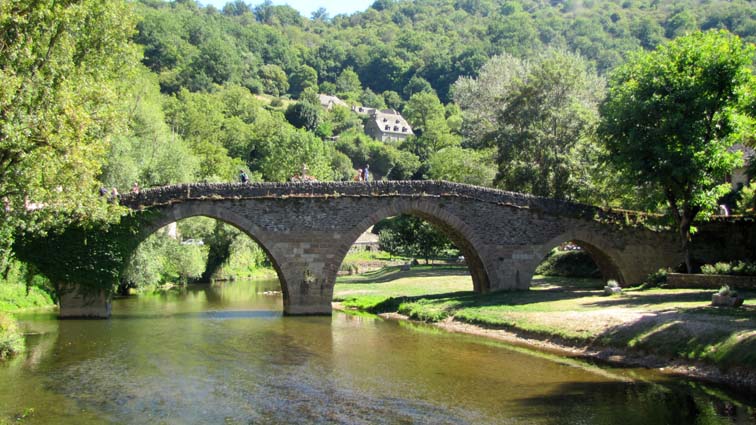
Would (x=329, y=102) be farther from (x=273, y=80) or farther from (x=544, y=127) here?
(x=544, y=127)

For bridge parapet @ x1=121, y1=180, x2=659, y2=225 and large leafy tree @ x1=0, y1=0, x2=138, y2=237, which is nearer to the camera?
large leafy tree @ x1=0, y1=0, x2=138, y2=237

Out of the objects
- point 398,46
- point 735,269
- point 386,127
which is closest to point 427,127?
point 386,127

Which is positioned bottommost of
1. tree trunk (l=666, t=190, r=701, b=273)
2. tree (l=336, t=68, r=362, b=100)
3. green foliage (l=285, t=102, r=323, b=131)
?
tree trunk (l=666, t=190, r=701, b=273)

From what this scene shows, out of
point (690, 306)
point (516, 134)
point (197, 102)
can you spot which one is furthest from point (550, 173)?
point (197, 102)

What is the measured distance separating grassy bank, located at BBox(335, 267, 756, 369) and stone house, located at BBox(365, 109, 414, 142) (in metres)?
106

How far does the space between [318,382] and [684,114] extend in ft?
61.4

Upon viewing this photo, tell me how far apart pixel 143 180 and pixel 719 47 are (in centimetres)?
2908

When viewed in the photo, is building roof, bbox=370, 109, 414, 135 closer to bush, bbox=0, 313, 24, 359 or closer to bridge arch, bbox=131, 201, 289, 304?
bridge arch, bbox=131, 201, 289, 304

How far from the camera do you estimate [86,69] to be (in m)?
26.0

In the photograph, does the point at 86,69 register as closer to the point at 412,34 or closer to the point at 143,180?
the point at 143,180

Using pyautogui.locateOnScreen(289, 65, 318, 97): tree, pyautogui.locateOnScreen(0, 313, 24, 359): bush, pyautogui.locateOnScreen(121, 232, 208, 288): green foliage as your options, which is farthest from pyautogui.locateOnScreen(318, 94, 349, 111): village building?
pyautogui.locateOnScreen(0, 313, 24, 359): bush

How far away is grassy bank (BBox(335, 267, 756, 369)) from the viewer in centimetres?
1927

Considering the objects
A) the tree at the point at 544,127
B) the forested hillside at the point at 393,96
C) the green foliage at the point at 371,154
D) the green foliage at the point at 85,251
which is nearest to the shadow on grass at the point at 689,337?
the forested hillside at the point at 393,96

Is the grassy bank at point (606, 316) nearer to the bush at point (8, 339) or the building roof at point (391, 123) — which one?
the bush at point (8, 339)
